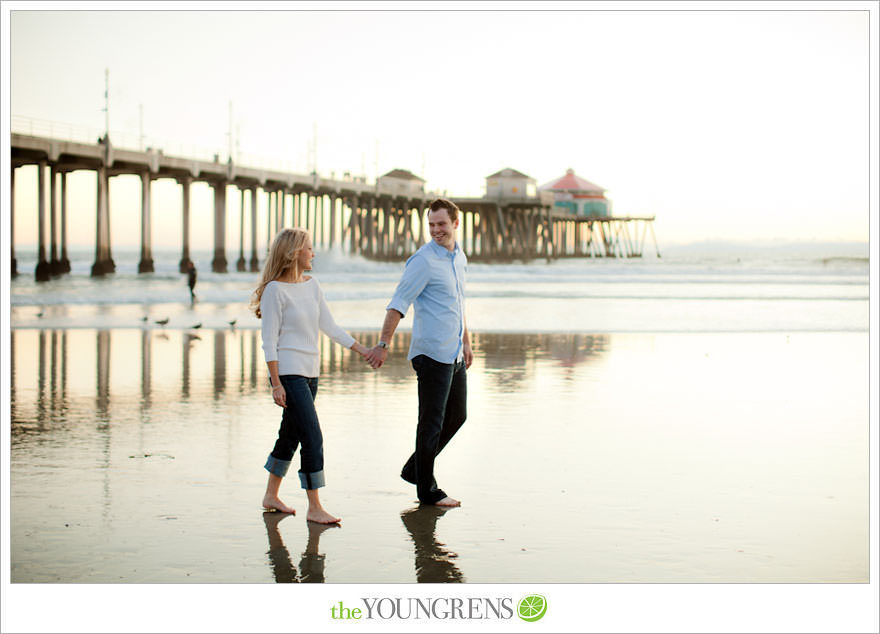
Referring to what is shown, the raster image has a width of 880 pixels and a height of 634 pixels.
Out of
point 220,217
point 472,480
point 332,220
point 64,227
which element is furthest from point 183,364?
point 332,220

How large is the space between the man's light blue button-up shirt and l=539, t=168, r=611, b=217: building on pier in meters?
93.9

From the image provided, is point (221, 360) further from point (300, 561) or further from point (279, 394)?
point (300, 561)

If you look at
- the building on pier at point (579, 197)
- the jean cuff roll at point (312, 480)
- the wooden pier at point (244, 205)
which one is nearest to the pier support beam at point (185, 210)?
the wooden pier at point (244, 205)

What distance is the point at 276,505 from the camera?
5.14m

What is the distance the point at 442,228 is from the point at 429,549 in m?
1.70

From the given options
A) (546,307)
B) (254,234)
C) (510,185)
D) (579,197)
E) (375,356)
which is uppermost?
(579,197)

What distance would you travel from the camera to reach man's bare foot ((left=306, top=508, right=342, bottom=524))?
16.0 feet

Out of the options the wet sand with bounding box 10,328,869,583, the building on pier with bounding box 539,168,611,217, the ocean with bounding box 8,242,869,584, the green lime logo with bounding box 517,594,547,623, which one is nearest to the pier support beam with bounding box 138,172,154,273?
the ocean with bounding box 8,242,869,584

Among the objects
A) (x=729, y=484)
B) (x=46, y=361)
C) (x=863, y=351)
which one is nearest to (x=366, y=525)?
(x=729, y=484)

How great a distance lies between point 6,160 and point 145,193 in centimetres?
4140

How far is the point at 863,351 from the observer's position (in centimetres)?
1371

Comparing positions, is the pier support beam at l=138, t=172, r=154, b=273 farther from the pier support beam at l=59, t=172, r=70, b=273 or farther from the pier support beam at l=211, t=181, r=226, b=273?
the pier support beam at l=211, t=181, r=226, b=273

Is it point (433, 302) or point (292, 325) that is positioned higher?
point (433, 302)

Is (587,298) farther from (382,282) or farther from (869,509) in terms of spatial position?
(869,509)
